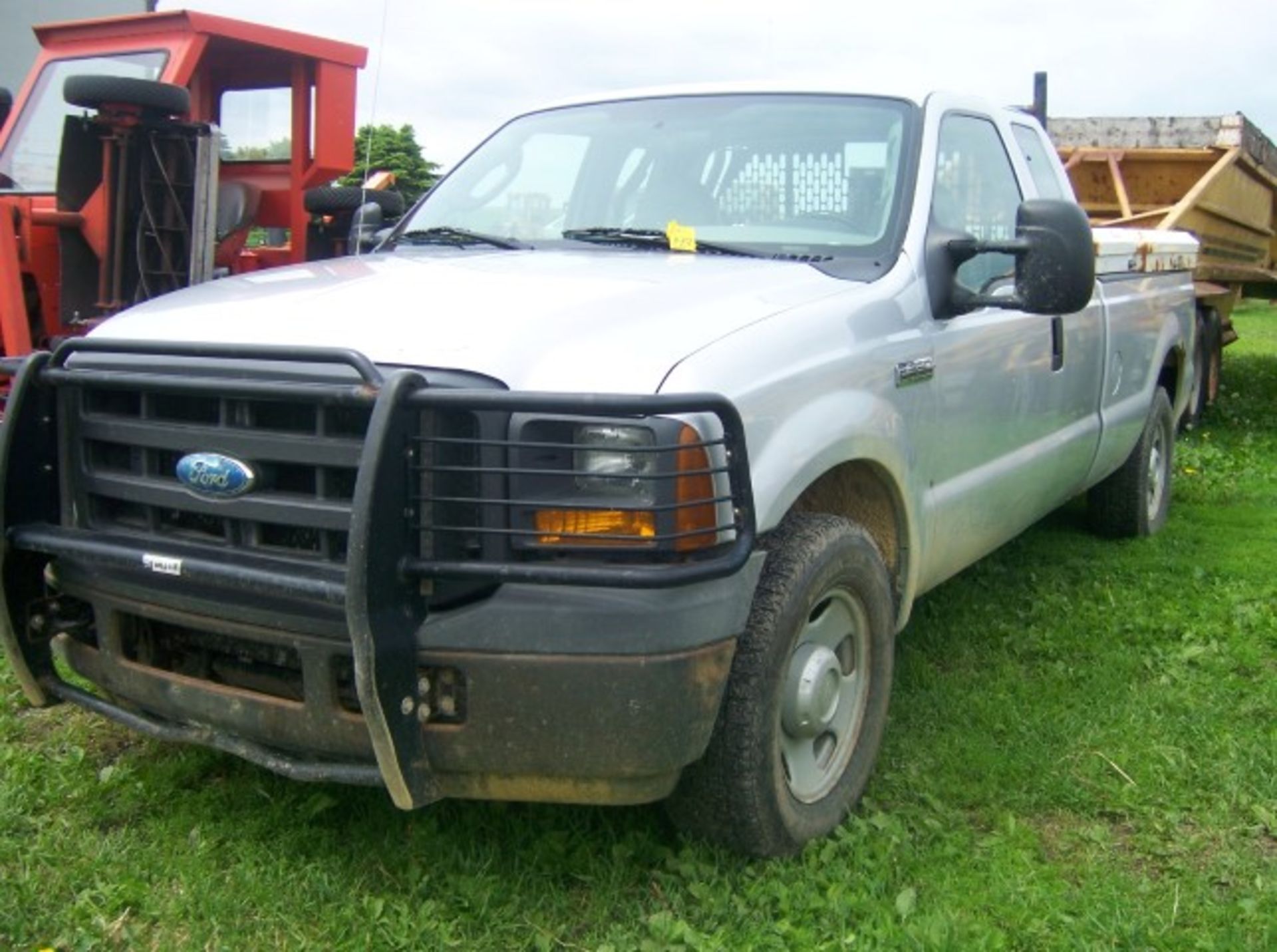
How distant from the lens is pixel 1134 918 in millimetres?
3041

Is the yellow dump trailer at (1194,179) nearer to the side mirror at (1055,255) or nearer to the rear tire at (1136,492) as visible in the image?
the rear tire at (1136,492)

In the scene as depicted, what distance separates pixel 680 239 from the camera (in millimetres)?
3918

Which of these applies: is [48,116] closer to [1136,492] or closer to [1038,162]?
[1038,162]

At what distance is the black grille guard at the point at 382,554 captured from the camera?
8.46 ft

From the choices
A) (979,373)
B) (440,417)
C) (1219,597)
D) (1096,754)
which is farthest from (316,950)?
(1219,597)

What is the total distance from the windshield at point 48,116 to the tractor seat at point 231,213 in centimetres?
70

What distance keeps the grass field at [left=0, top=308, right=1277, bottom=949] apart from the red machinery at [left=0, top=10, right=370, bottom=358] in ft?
8.50

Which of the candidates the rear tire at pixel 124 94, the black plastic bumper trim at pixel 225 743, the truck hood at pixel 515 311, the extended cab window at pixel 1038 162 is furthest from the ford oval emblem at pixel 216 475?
the rear tire at pixel 124 94

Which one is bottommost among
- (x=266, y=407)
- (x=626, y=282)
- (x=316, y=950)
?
(x=316, y=950)

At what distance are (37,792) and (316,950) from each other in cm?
113

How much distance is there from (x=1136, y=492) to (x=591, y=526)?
14.3 ft

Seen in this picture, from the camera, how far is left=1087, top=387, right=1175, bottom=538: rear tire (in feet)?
20.8

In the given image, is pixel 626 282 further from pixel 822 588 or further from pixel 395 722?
pixel 395 722

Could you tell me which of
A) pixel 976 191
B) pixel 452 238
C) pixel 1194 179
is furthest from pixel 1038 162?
pixel 1194 179
